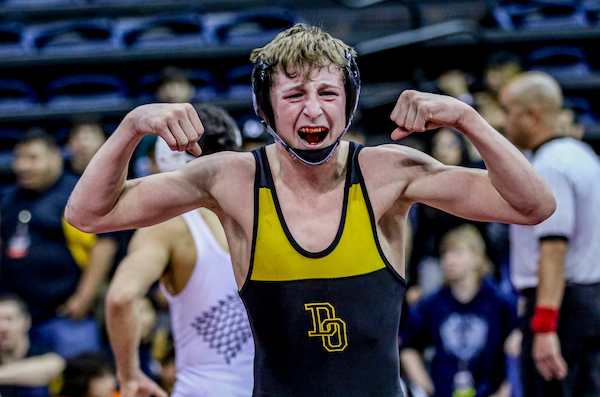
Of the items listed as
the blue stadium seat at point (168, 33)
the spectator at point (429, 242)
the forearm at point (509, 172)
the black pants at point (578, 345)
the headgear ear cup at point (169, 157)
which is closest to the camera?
the forearm at point (509, 172)

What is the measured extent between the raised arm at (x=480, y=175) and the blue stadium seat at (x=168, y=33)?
638cm

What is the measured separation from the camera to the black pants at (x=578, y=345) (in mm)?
3920

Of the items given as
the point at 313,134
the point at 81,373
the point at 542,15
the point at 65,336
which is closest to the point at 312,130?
the point at 313,134

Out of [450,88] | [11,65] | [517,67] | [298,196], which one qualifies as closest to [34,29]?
[11,65]

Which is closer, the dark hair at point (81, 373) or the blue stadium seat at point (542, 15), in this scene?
the dark hair at point (81, 373)

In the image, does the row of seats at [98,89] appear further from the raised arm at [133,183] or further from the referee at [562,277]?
the raised arm at [133,183]

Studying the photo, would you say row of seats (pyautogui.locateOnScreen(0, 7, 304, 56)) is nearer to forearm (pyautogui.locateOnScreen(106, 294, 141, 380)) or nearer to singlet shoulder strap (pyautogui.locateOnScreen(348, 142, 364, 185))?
forearm (pyautogui.locateOnScreen(106, 294, 141, 380))

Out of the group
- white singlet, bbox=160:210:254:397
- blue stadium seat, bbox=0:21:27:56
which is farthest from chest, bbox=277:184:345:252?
blue stadium seat, bbox=0:21:27:56

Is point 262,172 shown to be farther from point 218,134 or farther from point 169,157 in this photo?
point 169,157

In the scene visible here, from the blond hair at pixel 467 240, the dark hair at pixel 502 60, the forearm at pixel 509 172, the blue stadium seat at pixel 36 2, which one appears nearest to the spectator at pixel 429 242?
the blond hair at pixel 467 240

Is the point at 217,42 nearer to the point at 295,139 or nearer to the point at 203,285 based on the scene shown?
the point at 203,285

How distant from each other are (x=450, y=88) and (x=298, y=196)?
484 centimetres

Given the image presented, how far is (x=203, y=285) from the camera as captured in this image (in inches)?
113

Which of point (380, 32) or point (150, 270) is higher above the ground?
point (380, 32)
